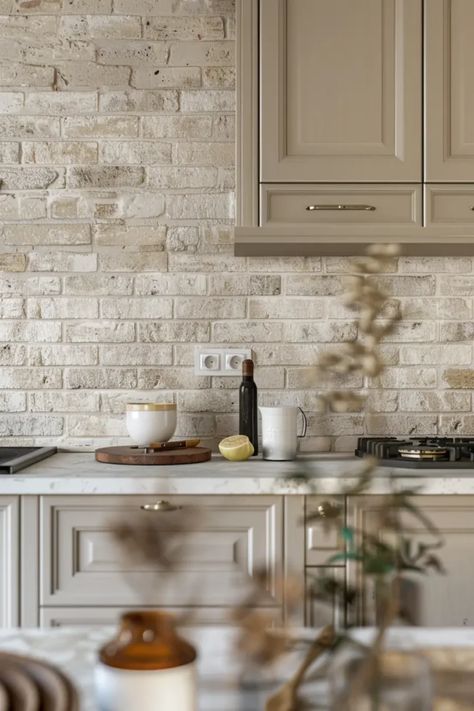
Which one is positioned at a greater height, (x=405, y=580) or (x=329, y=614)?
(x=405, y=580)

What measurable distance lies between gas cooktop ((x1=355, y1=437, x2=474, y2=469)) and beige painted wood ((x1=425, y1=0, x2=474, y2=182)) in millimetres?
757

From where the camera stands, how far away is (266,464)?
2.32 metres

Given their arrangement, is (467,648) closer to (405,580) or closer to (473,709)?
(473,709)

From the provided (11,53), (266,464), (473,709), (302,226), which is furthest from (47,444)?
(473,709)

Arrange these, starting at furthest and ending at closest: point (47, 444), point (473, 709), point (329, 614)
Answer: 1. point (47, 444)
2. point (329, 614)
3. point (473, 709)

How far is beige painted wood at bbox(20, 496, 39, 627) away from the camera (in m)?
2.05

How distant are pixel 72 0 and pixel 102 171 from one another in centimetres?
57

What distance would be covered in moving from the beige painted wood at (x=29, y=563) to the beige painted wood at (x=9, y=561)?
0.01 m

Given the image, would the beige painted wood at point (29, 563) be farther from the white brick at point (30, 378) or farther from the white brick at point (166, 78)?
the white brick at point (166, 78)

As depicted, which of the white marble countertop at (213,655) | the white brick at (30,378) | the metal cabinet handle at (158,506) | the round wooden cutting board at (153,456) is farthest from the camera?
the white brick at (30,378)

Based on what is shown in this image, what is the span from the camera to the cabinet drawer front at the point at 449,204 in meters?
2.36

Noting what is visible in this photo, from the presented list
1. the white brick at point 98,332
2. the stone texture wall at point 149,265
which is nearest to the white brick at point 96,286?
the stone texture wall at point 149,265

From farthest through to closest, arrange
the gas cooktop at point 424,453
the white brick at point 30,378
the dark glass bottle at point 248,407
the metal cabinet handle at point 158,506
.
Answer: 1. the white brick at point 30,378
2. the dark glass bottle at point 248,407
3. the gas cooktop at point 424,453
4. the metal cabinet handle at point 158,506

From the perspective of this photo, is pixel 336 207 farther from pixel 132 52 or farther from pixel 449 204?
pixel 132 52
